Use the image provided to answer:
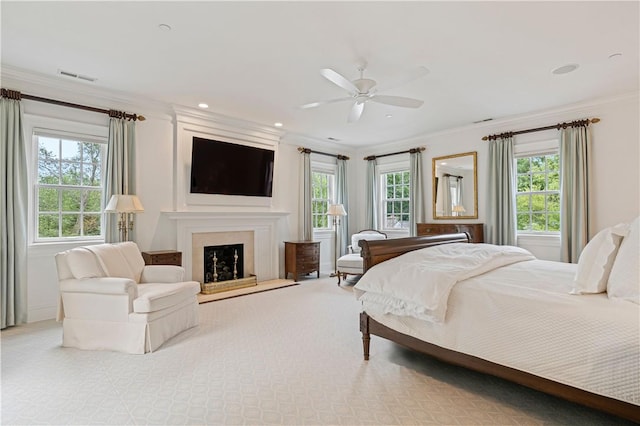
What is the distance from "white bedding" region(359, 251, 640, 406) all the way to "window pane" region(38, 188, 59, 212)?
4.46m

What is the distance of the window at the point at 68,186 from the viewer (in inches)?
166

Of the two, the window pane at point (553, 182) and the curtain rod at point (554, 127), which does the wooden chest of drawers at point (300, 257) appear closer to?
the curtain rod at point (554, 127)

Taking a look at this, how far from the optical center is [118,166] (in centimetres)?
454

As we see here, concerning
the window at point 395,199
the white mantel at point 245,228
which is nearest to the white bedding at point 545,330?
the white mantel at point 245,228

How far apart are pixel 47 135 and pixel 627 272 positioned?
19.3ft

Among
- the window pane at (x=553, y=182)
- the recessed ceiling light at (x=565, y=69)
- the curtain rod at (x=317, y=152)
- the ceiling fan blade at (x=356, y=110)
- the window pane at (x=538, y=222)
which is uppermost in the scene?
the recessed ceiling light at (x=565, y=69)

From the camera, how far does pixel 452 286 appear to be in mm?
2438

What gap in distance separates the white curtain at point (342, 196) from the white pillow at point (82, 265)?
504 centimetres

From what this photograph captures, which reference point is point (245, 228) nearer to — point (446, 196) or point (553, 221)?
point (446, 196)

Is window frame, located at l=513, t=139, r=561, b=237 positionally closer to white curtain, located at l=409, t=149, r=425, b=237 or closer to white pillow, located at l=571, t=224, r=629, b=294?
white curtain, located at l=409, t=149, r=425, b=237

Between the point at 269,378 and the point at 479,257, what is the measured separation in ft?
6.72

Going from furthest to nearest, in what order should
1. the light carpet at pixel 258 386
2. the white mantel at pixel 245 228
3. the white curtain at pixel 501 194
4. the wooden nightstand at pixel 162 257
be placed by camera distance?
the white curtain at pixel 501 194 < the white mantel at pixel 245 228 < the wooden nightstand at pixel 162 257 < the light carpet at pixel 258 386

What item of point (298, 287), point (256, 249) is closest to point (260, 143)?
point (256, 249)

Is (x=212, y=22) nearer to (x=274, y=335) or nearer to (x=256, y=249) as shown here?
(x=274, y=335)
